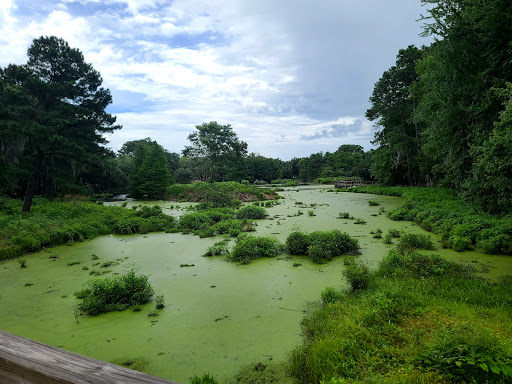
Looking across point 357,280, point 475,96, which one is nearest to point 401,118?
point 475,96

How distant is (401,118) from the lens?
27.7m

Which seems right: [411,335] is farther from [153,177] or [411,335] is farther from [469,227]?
[153,177]

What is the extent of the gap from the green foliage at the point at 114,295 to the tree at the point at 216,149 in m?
41.3

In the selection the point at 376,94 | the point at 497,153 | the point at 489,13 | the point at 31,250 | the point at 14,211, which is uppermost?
the point at 376,94

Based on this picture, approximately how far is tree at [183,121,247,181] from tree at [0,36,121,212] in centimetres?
3036

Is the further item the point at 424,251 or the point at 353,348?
the point at 424,251

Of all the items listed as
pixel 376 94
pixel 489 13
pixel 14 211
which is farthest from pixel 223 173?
pixel 489 13

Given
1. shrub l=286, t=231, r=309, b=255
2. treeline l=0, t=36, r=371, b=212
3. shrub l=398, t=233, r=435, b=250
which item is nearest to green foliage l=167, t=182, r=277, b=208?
treeline l=0, t=36, r=371, b=212

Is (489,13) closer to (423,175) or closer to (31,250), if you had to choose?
(31,250)

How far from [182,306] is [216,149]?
43577mm

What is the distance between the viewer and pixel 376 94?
Result: 29.2 meters

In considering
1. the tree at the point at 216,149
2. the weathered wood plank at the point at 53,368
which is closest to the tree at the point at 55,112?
the weathered wood plank at the point at 53,368

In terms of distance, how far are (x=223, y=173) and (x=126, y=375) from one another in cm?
5026

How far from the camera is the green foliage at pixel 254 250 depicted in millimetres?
7715
